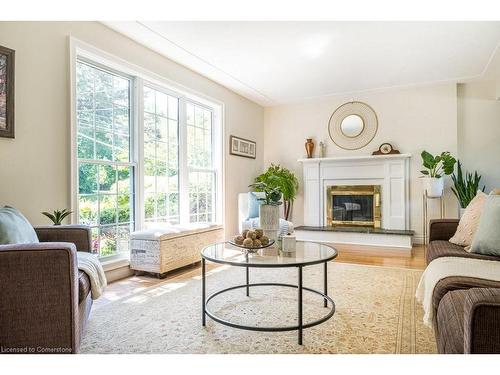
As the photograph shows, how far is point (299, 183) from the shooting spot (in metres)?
6.20

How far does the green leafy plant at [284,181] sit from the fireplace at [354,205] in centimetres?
62

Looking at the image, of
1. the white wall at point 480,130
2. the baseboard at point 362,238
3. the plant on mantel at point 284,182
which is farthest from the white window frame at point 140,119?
the white wall at point 480,130

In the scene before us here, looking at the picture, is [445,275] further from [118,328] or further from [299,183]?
[299,183]

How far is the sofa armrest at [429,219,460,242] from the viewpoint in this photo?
2.72 meters

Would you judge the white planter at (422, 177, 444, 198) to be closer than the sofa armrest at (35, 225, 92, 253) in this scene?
No

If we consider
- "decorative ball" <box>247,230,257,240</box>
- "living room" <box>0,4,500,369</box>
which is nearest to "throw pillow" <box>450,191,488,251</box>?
"living room" <box>0,4,500,369</box>

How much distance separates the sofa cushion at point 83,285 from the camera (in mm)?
1807

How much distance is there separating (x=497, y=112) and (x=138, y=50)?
5.10 metres

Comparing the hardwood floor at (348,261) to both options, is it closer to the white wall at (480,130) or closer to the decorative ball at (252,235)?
the decorative ball at (252,235)

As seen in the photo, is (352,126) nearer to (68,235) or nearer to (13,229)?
(68,235)

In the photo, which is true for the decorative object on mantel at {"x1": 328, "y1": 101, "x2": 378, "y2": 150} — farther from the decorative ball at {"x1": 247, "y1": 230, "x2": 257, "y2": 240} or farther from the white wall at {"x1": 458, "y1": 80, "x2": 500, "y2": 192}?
the decorative ball at {"x1": 247, "y1": 230, "x2": 257, "y2": 240}

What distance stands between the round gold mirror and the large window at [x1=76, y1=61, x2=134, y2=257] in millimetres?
3670
